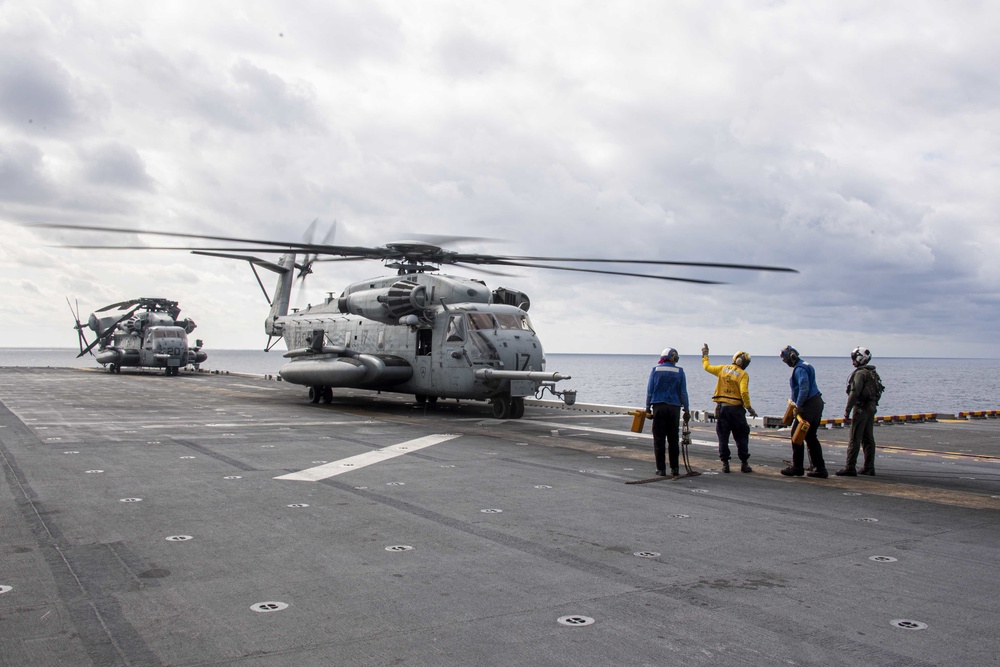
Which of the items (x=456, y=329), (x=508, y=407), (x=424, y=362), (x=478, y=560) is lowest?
(x=478, y=560)

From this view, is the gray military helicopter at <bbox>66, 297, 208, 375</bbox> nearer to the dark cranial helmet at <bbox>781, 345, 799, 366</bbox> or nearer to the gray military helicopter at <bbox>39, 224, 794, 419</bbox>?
the gray military helicopter at <bbox>39, 224, 794, 419</bbox>

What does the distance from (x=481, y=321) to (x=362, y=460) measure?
808 cm

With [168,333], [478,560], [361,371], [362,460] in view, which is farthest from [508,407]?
[168,333]

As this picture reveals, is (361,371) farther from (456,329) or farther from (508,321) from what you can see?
(508,321)

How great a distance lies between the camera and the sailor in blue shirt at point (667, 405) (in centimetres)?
1005

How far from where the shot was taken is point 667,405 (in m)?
10.1

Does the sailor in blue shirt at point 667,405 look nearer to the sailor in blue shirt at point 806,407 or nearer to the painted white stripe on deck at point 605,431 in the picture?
the sailor in blue shirt at point 806,407

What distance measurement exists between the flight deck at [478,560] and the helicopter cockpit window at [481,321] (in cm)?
681

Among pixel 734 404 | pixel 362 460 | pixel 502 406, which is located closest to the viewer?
pixel 734 404

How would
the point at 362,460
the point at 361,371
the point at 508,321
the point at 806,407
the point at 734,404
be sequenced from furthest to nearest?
the point at 361,371 → the point at 508,321 → the point at 362,460 → the point at 734,404 → the point at 806,407

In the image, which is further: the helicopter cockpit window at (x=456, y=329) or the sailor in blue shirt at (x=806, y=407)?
the helicopter cockpit window at (x=456, y=329)

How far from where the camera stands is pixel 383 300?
19.5 meters

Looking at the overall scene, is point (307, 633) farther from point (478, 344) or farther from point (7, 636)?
point (478, 344)

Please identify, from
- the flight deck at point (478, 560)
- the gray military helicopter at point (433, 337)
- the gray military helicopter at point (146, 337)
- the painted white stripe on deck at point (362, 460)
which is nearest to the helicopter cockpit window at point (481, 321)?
the gray military helicopter at point (433, 337)
